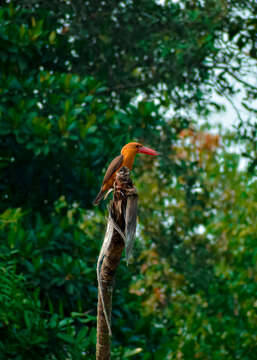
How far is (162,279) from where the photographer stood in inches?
436

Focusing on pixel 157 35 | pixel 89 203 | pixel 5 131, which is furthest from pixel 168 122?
pixel 5 131

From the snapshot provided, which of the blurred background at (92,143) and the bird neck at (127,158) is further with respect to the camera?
the blurred background at (92,143)

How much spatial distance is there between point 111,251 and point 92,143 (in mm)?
3982

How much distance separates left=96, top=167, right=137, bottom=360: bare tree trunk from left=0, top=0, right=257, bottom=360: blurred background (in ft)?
7.79

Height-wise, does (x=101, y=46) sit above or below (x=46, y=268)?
above

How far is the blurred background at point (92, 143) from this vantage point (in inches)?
248

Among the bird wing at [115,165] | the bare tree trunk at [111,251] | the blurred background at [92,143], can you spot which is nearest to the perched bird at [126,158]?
the bird wing at [115,165]

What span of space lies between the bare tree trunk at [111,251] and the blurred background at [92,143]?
7.79ft

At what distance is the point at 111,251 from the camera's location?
115 inches

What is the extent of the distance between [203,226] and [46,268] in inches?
287

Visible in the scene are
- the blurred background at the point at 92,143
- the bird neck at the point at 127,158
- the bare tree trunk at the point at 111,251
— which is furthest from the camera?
the blurred background at the point at 92,143

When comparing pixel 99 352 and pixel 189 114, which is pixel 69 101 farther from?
pixel 99 352

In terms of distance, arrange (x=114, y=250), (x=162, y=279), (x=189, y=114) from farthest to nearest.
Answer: (x=162, y=279) → (x=189, y=114) → (x=114, y=250)

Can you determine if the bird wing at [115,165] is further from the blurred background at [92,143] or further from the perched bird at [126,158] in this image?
the blurred background at [92,143]
